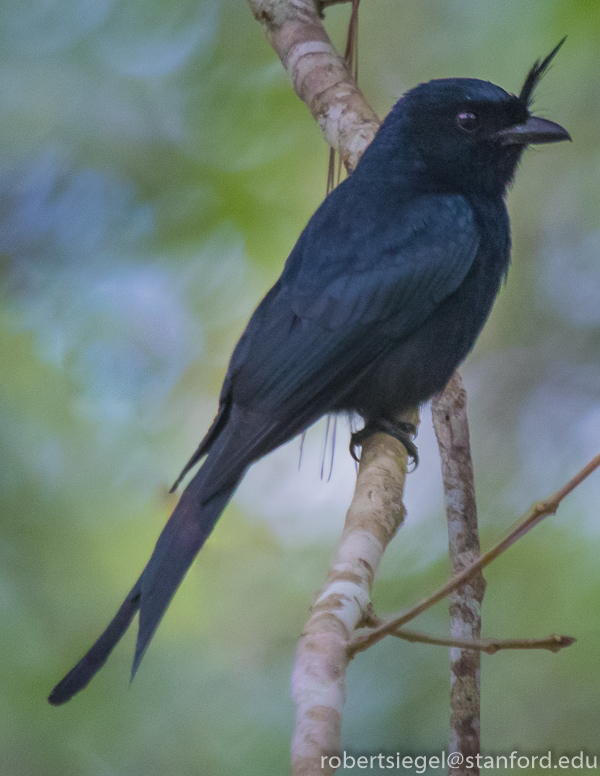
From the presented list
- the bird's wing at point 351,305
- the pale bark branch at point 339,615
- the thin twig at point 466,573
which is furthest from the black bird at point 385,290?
the thin twig at point 466,573

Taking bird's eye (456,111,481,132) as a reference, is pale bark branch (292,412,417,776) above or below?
below

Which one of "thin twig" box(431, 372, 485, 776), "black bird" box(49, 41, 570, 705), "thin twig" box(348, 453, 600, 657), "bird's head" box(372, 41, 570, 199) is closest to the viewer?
"thin twig" box(348, 453, 600, 657)

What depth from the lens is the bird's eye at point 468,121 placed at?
3.35 metres

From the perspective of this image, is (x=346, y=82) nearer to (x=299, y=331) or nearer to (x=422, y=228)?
(x=422, y=228)

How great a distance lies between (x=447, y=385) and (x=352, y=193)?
81cm

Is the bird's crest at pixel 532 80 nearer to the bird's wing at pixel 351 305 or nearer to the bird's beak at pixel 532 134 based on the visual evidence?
the bird's beak at pixel 532 134

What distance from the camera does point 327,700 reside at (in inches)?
57.1

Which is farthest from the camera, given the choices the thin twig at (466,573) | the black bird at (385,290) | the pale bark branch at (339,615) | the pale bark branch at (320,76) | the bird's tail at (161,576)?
the pale bark branch at (320,76)

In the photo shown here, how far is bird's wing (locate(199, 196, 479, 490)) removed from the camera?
2799 mm

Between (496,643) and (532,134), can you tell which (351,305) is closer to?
(532,134)

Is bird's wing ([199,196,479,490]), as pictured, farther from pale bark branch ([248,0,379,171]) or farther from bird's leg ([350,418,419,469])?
pale bark branch ([248,0,379,171])

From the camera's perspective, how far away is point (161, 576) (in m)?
2.40

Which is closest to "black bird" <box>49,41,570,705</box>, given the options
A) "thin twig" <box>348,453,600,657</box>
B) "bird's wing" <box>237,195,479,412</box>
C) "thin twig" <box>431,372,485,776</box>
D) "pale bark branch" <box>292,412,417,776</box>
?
"bird's wing" <box>237,195,479,412</box>

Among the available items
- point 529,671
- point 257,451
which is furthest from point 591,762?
point 257,451
